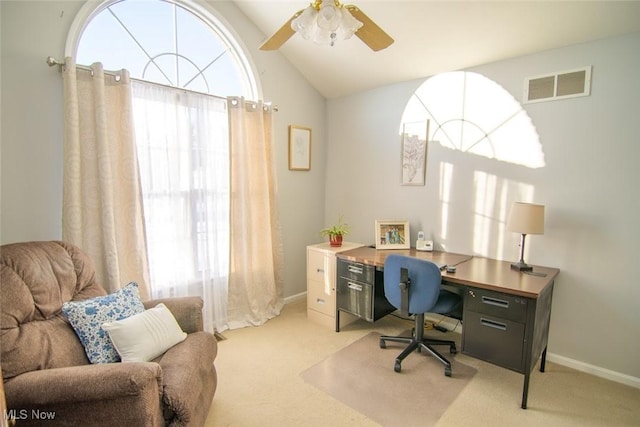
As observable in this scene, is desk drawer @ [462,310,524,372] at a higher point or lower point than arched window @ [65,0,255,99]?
lower

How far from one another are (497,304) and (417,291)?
1.61 ft

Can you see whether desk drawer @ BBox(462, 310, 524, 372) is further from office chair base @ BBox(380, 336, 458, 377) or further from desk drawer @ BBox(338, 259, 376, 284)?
desk drawer @ BBox(338, 259, 376, 284)

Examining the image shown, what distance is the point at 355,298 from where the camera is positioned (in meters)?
2.86

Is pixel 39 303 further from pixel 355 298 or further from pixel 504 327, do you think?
pixel 504 327

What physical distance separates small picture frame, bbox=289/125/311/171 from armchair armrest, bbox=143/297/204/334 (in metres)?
1.94

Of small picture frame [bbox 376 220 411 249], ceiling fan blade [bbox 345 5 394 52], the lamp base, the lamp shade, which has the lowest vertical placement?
the lamp base

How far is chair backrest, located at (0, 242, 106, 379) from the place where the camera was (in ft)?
4.58

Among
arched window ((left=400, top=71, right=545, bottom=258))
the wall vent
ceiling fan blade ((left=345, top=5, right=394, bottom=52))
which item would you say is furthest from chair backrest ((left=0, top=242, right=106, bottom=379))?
the wall vent

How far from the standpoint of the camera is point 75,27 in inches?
84.4

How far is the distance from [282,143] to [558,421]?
306cm

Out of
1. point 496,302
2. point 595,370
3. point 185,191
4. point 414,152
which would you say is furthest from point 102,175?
point 595,370

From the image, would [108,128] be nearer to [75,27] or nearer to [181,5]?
[75,27]

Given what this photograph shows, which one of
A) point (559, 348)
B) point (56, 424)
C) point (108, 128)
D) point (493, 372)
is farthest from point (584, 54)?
point (56, 424)

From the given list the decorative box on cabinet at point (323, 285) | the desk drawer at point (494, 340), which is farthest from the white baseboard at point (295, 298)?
the desk drawer at point (494, 340)
